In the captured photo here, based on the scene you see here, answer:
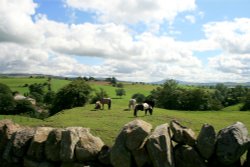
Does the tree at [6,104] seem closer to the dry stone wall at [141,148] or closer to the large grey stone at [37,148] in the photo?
the dry stone wall at [141,148]

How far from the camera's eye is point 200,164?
53.3 feet

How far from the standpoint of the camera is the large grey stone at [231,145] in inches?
623

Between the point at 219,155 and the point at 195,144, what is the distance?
135cm

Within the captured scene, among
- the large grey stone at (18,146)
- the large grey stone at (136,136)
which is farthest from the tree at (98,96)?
the large grey stone at (136,136)

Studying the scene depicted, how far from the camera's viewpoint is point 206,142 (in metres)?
16.2

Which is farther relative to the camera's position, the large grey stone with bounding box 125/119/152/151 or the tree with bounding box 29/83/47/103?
the tree with bounding box 29/83/47/103

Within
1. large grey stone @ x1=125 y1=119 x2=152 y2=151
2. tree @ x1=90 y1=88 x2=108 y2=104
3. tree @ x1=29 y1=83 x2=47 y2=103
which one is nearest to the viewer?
large grey stone @ x1=125 y1=119 x2=152 y2=151

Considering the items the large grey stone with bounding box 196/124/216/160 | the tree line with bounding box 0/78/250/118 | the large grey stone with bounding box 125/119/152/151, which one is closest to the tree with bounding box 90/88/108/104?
the tree line with bounding box 0/78/250/118

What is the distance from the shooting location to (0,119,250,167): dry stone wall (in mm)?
15992

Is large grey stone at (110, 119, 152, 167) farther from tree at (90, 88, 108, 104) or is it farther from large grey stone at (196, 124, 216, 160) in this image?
tree at (90, 88, 108, 104)

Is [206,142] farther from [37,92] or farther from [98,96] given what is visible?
[37,92]

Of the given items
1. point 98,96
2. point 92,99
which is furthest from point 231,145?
point 98,96

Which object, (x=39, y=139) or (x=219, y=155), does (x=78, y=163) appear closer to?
(x=39, y=139)

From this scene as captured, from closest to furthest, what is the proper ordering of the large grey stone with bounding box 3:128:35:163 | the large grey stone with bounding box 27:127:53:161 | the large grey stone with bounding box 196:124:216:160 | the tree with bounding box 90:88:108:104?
the large grey stone with bounding box 196:124:216:160
the large grey stone with bounding box 27:127:53:161
the large grey stone with bounding box 3:128:35:163
the tree with bounding box 90:88:108:104
